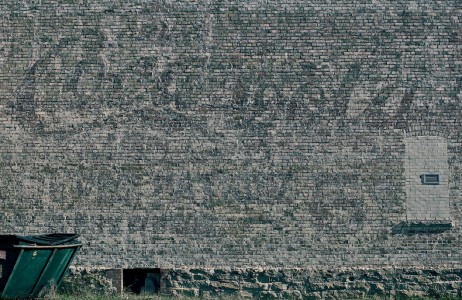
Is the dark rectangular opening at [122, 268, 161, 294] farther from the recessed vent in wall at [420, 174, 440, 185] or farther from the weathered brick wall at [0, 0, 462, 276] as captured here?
the recessed vent in wall at [420, 174, 440, 185]

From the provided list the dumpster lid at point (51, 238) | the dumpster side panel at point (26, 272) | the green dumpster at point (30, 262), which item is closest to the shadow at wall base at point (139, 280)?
the dumpster lid at point (51, 238)

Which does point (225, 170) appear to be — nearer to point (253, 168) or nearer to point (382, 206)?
point (253, 168)

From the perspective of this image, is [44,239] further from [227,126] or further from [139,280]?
[227,126]

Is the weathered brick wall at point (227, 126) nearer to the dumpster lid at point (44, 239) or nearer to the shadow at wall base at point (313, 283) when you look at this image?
the shadow at wall base at point (313, 283)

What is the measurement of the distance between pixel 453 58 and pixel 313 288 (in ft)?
19.1

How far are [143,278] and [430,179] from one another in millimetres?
6444

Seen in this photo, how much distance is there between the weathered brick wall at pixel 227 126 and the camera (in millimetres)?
16656

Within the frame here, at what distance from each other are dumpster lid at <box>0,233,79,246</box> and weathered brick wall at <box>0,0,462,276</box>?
1.25 metres

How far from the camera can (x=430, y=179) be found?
54.9 feet

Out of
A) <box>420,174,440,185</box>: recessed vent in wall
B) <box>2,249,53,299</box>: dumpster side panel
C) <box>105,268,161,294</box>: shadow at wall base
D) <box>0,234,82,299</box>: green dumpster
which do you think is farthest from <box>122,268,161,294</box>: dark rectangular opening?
<box>420,174,440,185</box>: recessed vent in wall

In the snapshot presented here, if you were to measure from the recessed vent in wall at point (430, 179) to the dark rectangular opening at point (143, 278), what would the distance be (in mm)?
5949

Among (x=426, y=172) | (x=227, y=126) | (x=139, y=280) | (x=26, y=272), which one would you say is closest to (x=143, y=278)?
(x=139, y=280)

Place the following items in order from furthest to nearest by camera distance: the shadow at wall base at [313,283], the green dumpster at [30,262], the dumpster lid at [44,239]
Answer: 1. the shadow at wall base at [313,283]
2. the dumpster lid at [44,239]
3. the green dumpster at [30,262]

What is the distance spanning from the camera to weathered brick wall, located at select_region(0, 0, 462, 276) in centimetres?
1666
